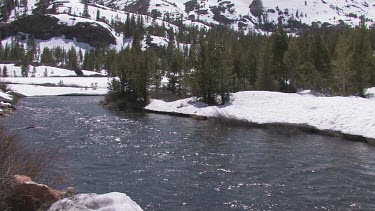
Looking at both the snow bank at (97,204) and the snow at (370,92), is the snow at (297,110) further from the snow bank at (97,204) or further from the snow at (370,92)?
the snow bank at (97,204)

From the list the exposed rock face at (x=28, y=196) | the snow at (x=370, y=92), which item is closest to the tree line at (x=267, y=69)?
the snow at (x=370, y=92)

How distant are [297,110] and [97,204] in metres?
37.2

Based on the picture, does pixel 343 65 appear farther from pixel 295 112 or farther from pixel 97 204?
pixel 97 204

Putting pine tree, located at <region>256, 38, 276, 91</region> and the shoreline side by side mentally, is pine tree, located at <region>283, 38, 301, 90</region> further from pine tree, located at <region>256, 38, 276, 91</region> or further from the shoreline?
the shoreline

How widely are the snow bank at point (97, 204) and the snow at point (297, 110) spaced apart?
28.3 m

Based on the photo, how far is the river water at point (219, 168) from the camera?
16.7 metres

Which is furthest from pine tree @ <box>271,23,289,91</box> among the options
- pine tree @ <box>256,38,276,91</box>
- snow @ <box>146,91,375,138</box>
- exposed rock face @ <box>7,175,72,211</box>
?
exposed rock face @ <box>7,175,72,211</box>

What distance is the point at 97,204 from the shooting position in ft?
26.5

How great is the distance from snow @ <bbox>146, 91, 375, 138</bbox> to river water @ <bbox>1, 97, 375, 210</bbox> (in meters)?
2.84

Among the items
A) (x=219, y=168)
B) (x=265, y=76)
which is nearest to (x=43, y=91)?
(x=265, y=76)

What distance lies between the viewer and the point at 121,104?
208 feet

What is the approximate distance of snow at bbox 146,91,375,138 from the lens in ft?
114

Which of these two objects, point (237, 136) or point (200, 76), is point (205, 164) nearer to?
point (237, 136)

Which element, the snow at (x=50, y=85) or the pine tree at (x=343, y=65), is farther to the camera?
the snow at (x=50, y=85)
